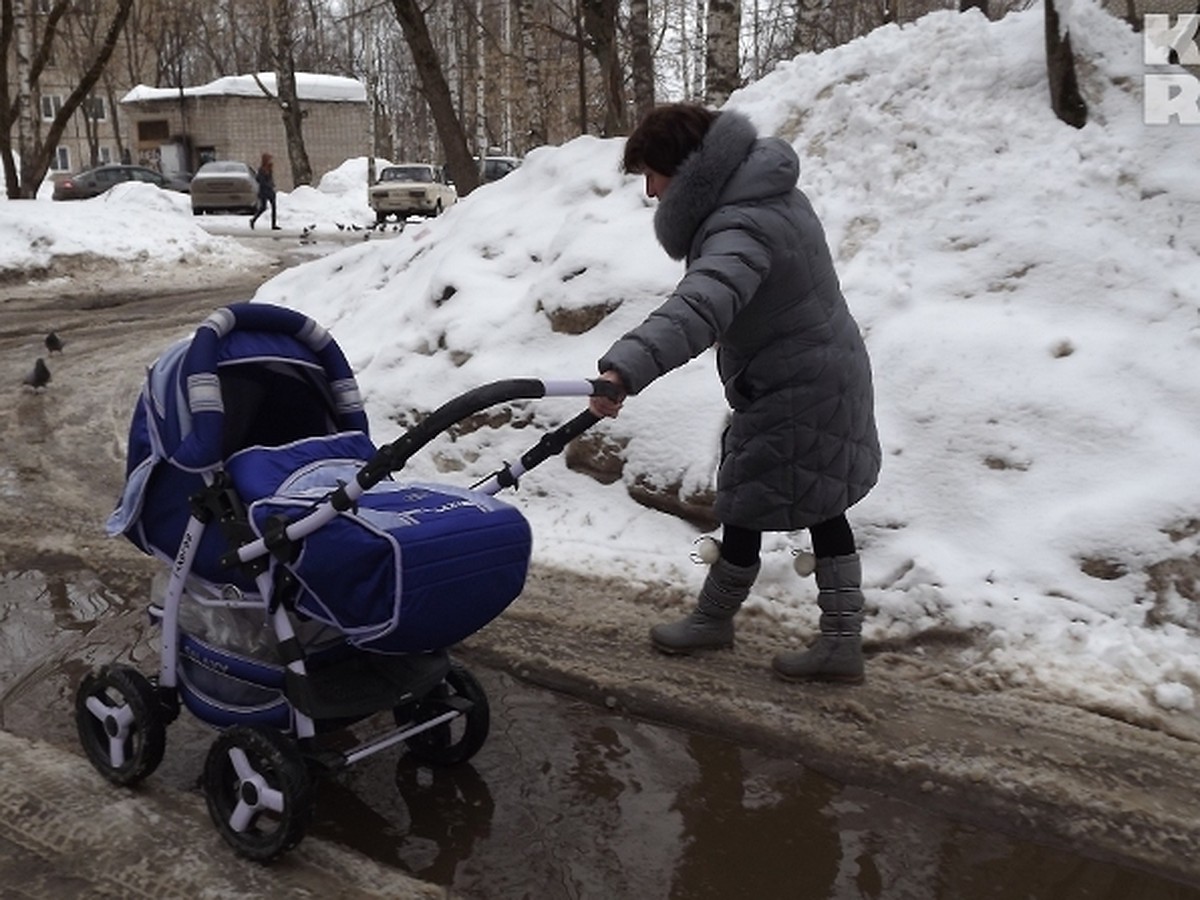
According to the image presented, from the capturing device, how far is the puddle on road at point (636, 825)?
3090 mm

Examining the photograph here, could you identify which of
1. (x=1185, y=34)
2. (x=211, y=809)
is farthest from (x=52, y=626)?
(x=1185, y=34)

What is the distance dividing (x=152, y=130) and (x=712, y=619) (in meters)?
51.3

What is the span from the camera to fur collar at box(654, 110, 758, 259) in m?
3.51

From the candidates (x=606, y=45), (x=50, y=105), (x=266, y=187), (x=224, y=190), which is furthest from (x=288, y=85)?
(x=50, y=105)

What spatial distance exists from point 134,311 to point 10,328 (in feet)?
5.72

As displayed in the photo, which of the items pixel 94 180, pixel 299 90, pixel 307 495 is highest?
pixel 299 90

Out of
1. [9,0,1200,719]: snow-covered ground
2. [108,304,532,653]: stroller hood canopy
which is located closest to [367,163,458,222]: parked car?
[9,0,1200,719]: snow-covered ground

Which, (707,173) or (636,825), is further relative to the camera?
(707,173)

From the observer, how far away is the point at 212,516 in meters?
3.18

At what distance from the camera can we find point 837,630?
4.07 meters

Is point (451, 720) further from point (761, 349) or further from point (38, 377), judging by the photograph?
point (38, 377)

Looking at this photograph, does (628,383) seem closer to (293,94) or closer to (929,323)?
(929,323)

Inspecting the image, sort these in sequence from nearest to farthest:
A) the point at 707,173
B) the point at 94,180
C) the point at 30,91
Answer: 1. the point at 707,173
2. the point at 30,91
3. the point at 94,180

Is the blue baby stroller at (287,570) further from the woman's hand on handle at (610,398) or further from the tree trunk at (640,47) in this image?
the tree trunk at (640,47)
